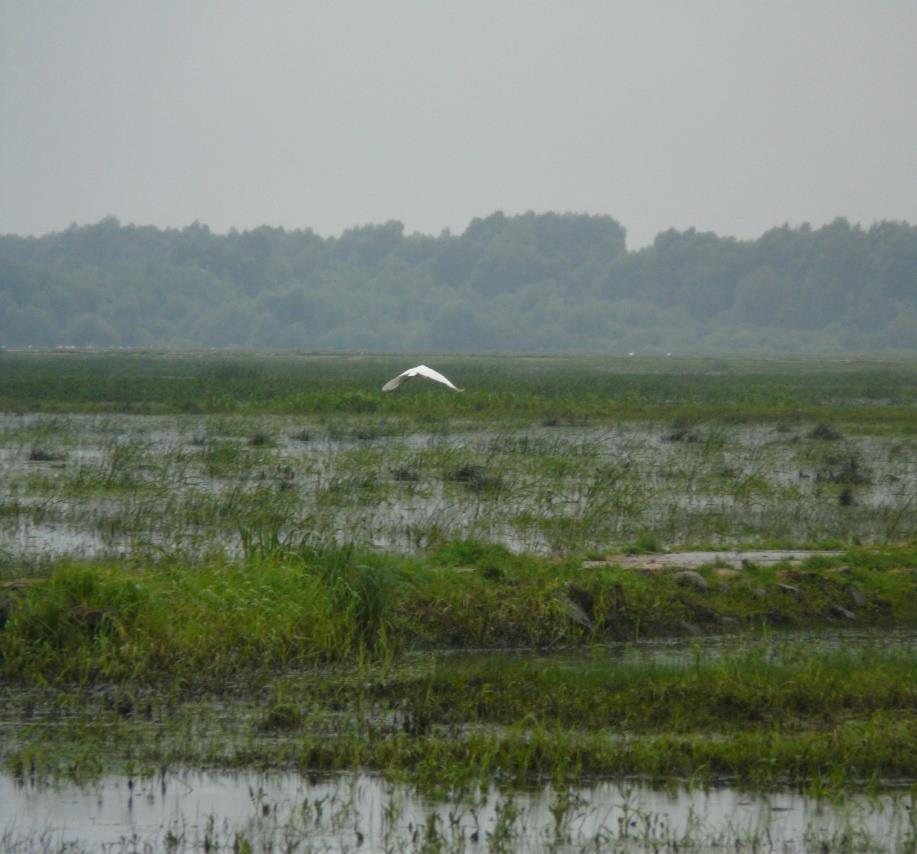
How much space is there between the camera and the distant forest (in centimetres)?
13788

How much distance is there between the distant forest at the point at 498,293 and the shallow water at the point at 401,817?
4987 inches

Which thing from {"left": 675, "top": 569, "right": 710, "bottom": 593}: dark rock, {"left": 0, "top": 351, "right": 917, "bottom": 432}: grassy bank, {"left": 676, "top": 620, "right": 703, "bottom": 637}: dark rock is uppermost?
{"left": 0, "top": 351, "right": 917, "bottom": 432}: grassy bank

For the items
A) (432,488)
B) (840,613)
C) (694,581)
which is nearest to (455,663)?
(694,581)

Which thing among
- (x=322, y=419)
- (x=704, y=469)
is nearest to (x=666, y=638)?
(x=704, y=469)

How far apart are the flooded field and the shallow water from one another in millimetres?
4049

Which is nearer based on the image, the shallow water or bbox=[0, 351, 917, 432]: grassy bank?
the shallow water

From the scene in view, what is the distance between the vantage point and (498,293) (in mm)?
147875

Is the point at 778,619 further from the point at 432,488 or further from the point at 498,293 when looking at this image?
the point at 498,293

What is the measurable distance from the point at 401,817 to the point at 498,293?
141 metres

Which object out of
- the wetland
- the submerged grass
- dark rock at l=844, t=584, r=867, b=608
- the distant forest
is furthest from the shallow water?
the distant forest

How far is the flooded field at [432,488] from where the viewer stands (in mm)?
15281

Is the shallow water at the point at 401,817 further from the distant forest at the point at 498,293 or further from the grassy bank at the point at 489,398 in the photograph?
the distant forest at the point at 498,293

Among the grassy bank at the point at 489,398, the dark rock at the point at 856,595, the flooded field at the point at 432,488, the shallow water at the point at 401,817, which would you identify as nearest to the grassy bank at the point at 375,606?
the dark rock at the point at 856,595

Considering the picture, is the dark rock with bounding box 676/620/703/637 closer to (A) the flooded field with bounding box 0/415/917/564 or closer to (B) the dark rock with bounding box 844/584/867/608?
(B) the dark rock with bounding box 844/584/867/608
